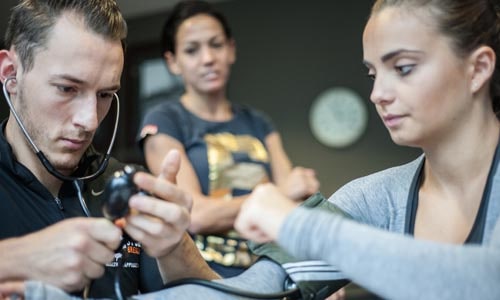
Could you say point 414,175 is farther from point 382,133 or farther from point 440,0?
point 382,133

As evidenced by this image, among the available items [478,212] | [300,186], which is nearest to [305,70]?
[300,186]

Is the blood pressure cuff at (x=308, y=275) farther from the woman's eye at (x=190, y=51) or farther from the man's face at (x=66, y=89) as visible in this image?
the woman's eye at (x=190, y=51)

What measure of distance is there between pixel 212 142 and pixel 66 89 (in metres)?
0.79

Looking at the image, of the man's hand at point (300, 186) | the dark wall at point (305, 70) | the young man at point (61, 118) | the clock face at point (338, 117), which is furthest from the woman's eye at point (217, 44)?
the clock face at point (338, 117)

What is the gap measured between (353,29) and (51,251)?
12.5ft

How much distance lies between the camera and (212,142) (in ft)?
6.22

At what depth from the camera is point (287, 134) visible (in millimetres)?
4656

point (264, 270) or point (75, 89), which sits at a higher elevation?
point (75, 89)

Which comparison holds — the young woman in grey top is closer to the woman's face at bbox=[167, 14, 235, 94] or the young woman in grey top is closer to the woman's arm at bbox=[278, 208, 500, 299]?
the woman's arm at bbox=[278, 208, 500, 299]

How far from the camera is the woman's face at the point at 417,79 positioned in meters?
1.08

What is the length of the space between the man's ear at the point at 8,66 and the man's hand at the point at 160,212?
415 mm

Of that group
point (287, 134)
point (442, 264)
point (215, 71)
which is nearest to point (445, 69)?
point (442, 264)

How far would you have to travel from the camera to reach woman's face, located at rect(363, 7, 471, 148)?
1079 mm

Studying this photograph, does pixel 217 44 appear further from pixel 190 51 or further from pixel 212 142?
pixel 212 142
